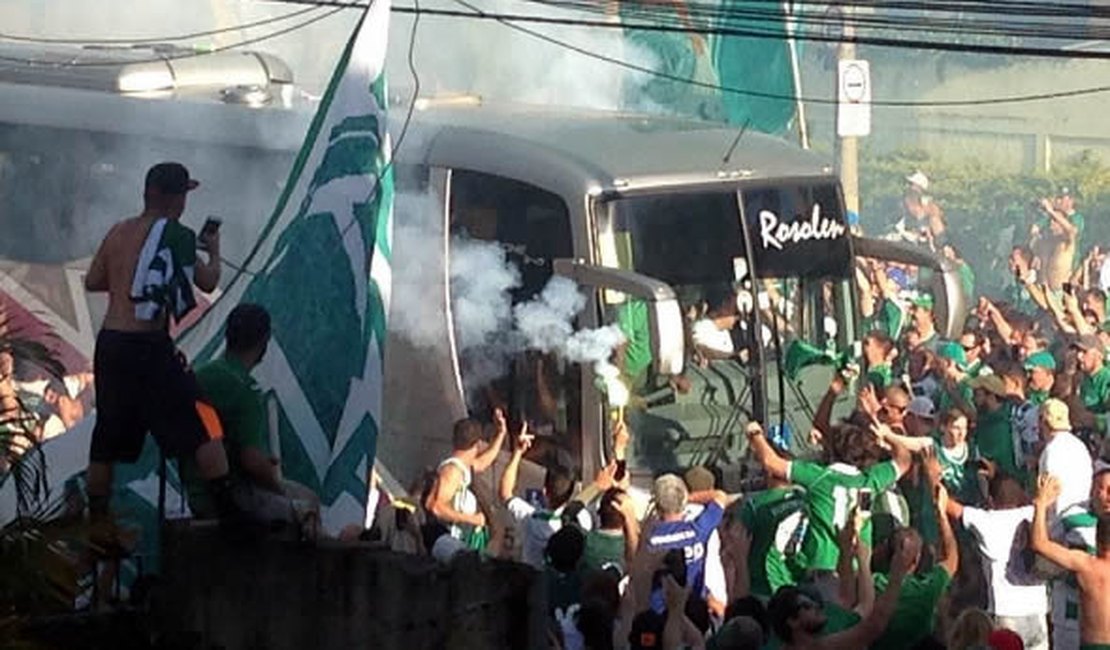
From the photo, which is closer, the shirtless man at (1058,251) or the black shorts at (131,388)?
the black shorts at (131,388)

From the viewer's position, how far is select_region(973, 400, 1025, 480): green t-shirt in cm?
1288

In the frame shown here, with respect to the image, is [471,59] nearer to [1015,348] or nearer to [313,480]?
[1015,348]

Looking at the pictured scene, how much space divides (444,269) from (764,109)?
506 cm

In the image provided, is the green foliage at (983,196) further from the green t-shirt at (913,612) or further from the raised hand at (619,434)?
the green t-shirt at (913,612)

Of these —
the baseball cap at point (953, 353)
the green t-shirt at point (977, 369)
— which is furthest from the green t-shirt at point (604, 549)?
the baseball cap at point (953, 353)

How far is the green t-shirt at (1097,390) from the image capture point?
1384 centimetres

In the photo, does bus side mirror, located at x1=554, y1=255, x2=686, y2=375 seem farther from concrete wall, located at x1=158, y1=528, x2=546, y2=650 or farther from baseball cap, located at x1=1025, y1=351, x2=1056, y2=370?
concrete wall, located at x1=158, y1=528, x2=546, y2=650

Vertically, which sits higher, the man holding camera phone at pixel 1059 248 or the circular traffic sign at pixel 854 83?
the circular traffic sign at pixel 854 83

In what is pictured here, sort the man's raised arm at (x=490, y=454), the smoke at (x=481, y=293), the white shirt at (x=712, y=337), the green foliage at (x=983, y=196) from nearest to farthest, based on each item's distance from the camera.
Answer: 1. the man's raised arm at (x=490, y=454)
2. the white shirt at (x=712, y=337)
3. the smoke at (x=481, y=293)
4. the green foliage at (x=983, y=196)

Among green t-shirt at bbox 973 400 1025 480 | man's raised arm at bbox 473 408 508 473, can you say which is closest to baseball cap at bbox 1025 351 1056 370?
green t-shirt at bbox 973 400 1025 480

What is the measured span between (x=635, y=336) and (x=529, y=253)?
1.06 meters

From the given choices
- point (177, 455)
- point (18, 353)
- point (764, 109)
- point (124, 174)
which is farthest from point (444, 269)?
point (18, 353)

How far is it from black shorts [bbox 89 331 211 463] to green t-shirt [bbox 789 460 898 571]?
2944 mm

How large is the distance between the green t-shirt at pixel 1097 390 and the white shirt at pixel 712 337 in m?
2.02
